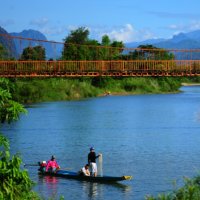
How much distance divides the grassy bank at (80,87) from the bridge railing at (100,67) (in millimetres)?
3360

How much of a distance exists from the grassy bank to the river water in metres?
8.33

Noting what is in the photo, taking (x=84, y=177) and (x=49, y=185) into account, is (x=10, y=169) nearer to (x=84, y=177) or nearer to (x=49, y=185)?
(x=49, y=185)

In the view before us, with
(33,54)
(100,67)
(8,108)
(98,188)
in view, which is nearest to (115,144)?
(98,188)

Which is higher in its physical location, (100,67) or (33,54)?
(33,54)

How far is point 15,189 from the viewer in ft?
46.1

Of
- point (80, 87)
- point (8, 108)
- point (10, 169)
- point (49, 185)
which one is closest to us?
point (10, 169)

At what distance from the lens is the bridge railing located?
8138 centimetres

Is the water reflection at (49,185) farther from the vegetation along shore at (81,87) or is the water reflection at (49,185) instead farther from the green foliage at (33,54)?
the green foliage at (33,54)

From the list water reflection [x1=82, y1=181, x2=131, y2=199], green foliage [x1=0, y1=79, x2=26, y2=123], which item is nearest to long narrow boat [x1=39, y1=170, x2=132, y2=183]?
water reflection [x1=82, y1=181, x2=131, y2=199]

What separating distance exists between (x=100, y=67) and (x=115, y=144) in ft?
153

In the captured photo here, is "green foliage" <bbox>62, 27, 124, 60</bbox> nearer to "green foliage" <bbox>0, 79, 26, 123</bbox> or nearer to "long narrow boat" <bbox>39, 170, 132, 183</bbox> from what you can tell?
"long narrow boat" <bbox>39, 170, 132, 183</bbox>

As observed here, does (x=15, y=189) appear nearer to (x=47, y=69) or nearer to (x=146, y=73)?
(x=146, y=73)

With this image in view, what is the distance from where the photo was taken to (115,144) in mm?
49594

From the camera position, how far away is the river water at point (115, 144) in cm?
3162
